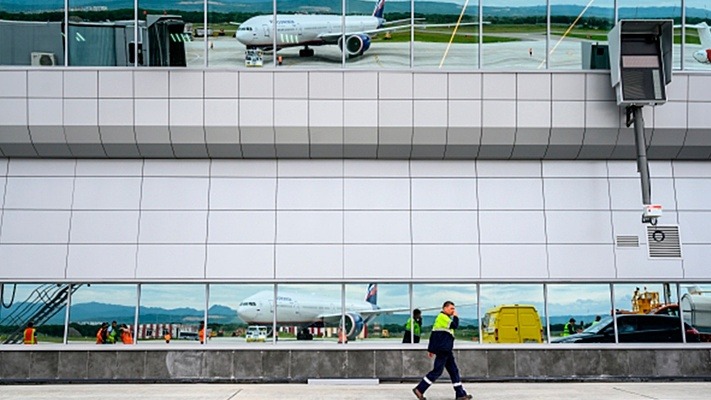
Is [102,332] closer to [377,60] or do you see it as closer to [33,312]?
[33,312]

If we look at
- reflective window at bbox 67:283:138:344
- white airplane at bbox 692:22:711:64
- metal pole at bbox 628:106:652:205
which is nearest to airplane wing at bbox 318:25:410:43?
metal pole at bbox 628:106:652:205

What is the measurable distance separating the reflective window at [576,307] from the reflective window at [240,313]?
668cm

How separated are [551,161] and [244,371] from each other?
351 inches

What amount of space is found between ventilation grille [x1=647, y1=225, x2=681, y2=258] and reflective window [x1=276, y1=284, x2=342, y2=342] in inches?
296

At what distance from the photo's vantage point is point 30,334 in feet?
67.5

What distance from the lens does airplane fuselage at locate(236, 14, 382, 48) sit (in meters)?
21.0

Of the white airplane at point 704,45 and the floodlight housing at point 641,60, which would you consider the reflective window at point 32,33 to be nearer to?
the floodlight housing at point 641,60

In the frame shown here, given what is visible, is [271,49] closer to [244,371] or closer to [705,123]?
[244,371]

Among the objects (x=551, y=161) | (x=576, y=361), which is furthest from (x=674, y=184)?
(x=576, y=361)

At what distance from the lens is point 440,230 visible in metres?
21.1

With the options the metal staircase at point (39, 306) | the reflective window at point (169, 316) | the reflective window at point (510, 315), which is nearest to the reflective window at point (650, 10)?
the reflective window at point (510, 315)

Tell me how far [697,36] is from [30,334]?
1724 cm

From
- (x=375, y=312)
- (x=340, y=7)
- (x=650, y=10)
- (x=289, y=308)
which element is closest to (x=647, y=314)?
(x=375, y=312)

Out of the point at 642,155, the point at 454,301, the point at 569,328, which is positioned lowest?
the point at 569,328
